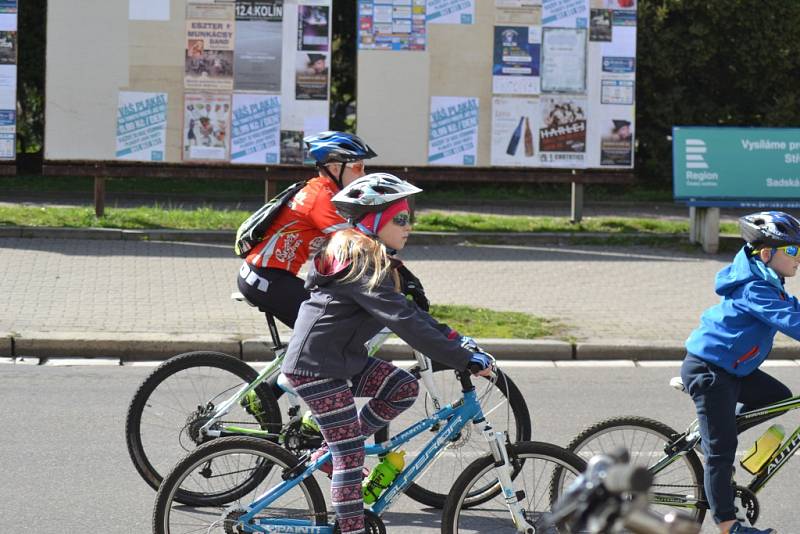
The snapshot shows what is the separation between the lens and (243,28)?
15664 mm

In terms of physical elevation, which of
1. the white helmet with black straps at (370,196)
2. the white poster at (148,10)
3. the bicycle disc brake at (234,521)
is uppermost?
the white poster at (148,10)

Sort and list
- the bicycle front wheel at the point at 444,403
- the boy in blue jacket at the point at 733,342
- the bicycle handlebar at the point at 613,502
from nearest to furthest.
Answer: the bicycle handlebar at the point at 613,502
the boy in blue jacket at the point at 733,342
the bicycle front wheel at the point at 444,403

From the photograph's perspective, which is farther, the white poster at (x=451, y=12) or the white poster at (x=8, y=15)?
the white poster at (x=451, y=12)

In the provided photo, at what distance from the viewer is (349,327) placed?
4.88 metres

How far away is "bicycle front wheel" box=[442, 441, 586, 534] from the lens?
5074 mm

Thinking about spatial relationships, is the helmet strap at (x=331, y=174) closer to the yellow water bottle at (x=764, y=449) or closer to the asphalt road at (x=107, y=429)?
the asphalt road at (x=107, y=429)

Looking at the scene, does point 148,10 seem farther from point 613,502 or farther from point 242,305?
point 613,502

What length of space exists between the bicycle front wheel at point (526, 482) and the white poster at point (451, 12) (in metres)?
11.3

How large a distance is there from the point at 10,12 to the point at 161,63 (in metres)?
1.83

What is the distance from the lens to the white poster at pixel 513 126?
16141 millimetres

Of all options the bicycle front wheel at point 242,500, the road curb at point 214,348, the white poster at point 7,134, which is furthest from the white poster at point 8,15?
the bicycle front wheel at point 242,500

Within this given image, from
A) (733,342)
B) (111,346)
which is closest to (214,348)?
(111,346)

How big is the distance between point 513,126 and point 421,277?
3723 millimetres

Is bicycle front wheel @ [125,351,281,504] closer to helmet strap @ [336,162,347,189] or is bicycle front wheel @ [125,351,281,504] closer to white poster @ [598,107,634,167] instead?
helmet strap @ [336,162,347,189]
